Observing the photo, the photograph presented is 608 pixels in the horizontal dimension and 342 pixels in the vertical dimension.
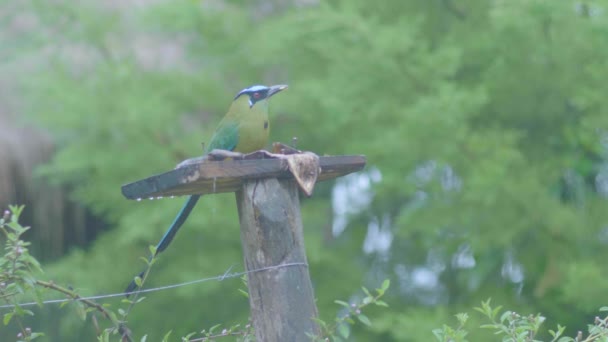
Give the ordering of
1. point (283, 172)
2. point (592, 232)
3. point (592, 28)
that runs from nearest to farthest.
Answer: point (283, 172) < point (592, 28) < point (592, 232)

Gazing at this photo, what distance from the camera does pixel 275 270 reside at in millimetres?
2162

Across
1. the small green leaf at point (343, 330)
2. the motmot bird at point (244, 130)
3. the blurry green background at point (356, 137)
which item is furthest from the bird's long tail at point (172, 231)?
the blurry green background at point (356, 137)

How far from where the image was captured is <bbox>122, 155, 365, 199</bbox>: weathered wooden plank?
2.09m

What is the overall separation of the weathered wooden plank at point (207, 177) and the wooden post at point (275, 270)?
1.3 inches

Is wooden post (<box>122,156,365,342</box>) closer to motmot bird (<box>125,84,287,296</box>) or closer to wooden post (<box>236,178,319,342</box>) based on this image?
wooden post (<box>236,178,319,342</box>)

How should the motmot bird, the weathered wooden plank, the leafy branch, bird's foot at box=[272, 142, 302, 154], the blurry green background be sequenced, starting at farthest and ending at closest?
the blurry green background
the motmot bird
bird's foot at box=[272, 142, 302, 154]
the weathered wooden plank
the leafy branch

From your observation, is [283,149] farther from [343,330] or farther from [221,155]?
[343,330]

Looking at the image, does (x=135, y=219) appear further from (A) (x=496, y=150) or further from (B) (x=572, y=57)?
(B) (x=572, y=57)

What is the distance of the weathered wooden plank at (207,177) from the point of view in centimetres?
209

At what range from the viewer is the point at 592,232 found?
5.43 m

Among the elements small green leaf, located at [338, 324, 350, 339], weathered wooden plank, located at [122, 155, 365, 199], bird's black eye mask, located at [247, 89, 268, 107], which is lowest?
small green leaf, located at [338, 324, 350, 339]

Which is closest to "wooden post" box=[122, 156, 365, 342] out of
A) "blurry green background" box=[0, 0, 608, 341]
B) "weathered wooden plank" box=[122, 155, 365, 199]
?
"weathered wooden plank" box=[122, 155, 365, 199]

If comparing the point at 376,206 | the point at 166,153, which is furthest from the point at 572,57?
the point at 166,153

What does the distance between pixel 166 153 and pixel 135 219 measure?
1.58ft
